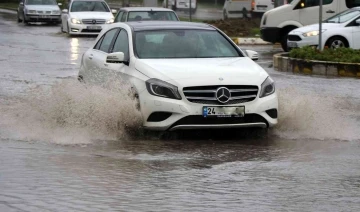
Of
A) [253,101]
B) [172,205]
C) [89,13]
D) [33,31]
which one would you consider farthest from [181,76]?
[33,31]

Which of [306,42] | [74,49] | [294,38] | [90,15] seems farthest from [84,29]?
[306,42]

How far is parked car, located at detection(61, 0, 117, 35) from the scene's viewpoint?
119 ft

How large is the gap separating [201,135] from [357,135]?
1.97 m

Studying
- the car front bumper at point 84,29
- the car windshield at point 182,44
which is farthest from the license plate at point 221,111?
the car front bumper at point 84,29

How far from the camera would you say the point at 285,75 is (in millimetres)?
21141

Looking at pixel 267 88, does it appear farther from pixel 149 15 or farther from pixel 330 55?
pixel 149 15

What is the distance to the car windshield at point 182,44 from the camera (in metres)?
12.4

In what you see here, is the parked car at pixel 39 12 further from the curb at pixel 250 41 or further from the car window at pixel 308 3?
the car window at pixel 308 3

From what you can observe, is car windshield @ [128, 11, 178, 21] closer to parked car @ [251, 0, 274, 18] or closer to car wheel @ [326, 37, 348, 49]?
car wheel @ [326, 37, 348, 49]

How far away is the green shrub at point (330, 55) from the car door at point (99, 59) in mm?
8634

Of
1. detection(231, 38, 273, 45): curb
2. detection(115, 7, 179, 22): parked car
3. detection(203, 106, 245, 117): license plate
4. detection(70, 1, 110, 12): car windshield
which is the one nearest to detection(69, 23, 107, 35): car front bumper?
detection(70, 1, 110, 12): car windshield

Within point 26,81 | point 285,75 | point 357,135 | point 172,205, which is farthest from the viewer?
point 285,75

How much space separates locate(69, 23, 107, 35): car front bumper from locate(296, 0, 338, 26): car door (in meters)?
8.83

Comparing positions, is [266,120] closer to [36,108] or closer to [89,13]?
[36,108]
